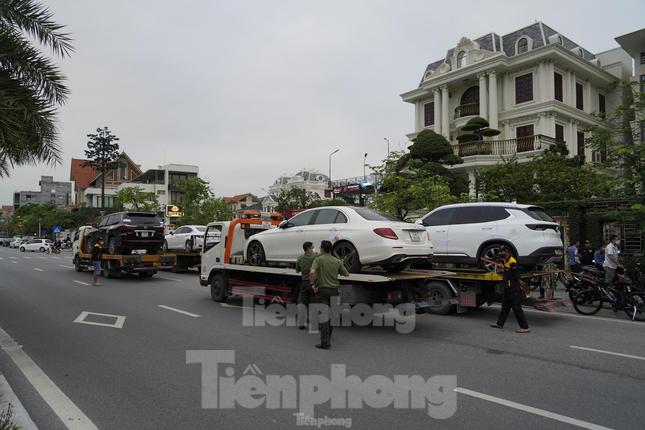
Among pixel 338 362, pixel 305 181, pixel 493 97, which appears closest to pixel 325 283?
pixel 338 362

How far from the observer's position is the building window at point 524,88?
112 feet

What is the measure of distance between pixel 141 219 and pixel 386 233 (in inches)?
500

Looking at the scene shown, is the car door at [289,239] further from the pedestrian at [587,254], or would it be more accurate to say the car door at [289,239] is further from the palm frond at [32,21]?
the pedestrian at [587,254]

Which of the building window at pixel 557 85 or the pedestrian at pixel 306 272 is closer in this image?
the pedestrian at pixel 306 272

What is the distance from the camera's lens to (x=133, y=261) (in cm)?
1703

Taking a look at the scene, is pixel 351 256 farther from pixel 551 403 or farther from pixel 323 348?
pixel 551 403

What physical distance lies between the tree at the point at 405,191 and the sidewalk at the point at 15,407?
17584 millimetres

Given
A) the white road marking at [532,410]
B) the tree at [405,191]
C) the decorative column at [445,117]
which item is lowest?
the white road marking at [532,410]

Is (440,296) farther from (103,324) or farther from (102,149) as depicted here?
(102,149)

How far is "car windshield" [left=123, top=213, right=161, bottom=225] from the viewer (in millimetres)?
17703

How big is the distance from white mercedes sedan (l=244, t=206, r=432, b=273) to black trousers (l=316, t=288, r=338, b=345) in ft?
4.41

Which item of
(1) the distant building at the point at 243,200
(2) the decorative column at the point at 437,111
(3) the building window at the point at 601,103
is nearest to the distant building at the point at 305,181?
(1) the distant building at the point at 243,200

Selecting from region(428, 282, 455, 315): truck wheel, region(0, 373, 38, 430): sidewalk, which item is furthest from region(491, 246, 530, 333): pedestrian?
region(0, 373, 38, 430): sidewalk

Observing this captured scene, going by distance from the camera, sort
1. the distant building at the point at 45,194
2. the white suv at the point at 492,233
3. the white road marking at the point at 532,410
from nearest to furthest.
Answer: the white road marking at the point at 532,410
the white suv at the point at 492,233
the distant building at the point at 45,194
